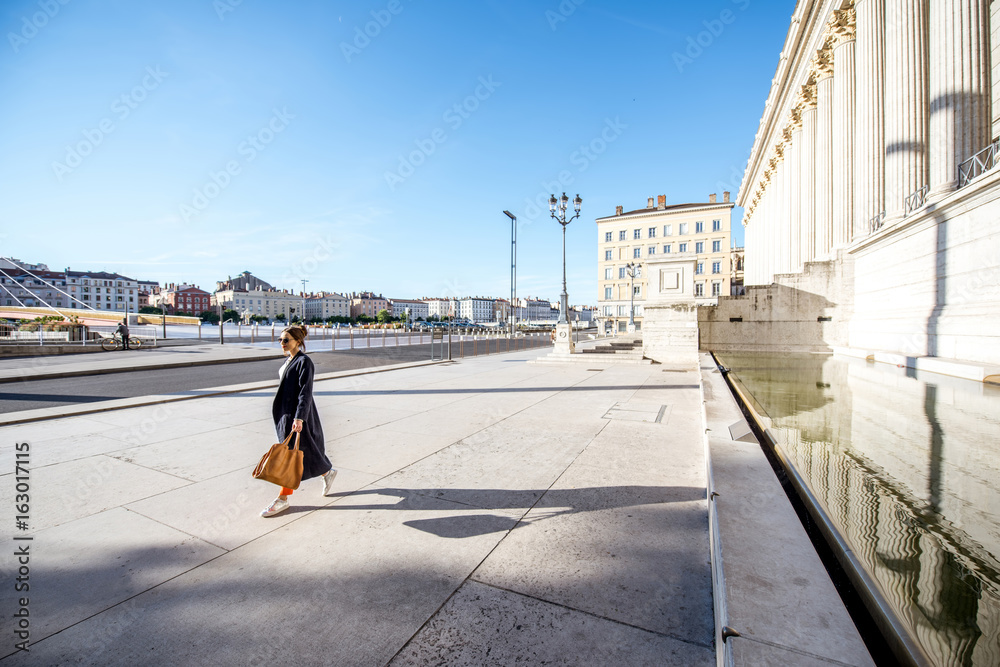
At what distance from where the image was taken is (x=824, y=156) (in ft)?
65.1

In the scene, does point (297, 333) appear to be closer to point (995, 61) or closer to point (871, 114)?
point (871, 114)

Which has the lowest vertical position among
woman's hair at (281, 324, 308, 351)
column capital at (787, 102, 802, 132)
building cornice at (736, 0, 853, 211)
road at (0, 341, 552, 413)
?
road at (0, 341, 552, 413)

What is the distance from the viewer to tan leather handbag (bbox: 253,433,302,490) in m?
3.37

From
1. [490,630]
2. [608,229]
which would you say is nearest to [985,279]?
[490,630]

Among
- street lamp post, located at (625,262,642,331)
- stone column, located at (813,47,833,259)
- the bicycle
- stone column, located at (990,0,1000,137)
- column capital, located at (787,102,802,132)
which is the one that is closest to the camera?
stone column, located at (990,0,1000,137)

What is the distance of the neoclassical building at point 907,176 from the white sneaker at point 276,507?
1246 centimetres

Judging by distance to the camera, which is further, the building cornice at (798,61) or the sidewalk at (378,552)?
the building cornice at (798,61)

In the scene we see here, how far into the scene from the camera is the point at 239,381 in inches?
480

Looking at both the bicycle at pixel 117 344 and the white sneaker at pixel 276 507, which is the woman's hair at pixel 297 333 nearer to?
the white sneaker at pixel 276 507

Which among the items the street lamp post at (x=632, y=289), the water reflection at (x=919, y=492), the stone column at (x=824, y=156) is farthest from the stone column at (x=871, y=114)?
the street lamp post at (x=632, y=289)

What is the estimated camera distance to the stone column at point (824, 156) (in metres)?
19.2

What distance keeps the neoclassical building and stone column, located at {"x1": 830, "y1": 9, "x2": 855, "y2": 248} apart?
4 cm

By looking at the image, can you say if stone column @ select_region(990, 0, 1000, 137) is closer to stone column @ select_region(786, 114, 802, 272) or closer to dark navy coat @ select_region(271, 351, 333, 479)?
stone column @ select_region(786, 114, 802, 272)

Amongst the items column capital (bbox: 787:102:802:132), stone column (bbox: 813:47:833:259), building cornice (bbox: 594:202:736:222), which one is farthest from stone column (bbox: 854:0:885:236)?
building cornice (bbox: 594:202:736:222)
